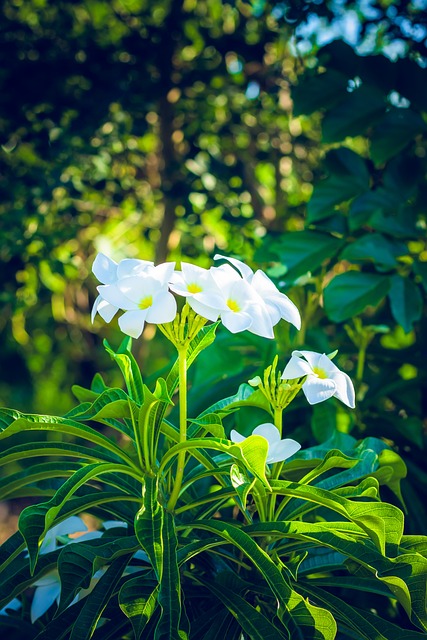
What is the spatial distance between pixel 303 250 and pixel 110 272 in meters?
0.65

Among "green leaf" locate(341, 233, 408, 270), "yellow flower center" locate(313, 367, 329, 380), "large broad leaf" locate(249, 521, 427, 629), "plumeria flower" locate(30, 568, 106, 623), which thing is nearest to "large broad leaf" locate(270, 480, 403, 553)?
"large broad leaf" locate(249, 521, 427, 629)

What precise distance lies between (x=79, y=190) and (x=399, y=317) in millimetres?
1080

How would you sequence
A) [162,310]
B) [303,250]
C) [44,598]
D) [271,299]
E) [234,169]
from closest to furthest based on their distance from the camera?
[162,310]
[271,299]
[44,598]
[303,250]
[234,169]

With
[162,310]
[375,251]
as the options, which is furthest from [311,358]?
[375,251]

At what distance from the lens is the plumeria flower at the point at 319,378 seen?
833mm

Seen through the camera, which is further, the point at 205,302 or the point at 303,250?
the point at 303,250

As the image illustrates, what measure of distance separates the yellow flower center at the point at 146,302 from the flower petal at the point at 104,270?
0.07 metres

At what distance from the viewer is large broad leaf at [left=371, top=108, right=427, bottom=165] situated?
1.43 metres

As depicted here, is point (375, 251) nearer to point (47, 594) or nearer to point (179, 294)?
point (179, 294)

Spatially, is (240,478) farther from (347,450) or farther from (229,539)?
(347,450)

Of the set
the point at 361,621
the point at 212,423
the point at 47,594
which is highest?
the point at 212,423

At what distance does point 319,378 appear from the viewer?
0.86 m

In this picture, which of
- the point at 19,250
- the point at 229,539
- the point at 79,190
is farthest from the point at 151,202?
the point at 229,539

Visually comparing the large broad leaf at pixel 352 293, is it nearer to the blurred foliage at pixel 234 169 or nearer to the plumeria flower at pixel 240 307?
the blurred foliage at pixel 234 169
